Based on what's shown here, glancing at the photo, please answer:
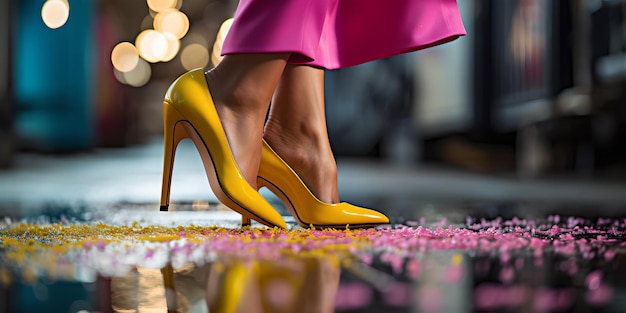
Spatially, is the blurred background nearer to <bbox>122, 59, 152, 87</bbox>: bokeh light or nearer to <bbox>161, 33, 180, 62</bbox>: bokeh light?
<bbox>161, 33, 180, 62</bbox>: bokeh light

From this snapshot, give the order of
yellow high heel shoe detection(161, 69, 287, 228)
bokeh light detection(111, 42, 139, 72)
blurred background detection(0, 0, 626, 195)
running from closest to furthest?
yellow high heel shoe detection(161, 69, 287, 228), blurred background detection(0, 0, 626, 195), bokeh light detection(111, 42, 139, 72)

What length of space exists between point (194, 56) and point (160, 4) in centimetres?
282

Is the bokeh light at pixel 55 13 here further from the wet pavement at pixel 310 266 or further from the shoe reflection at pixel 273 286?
the shoe reflection at pixel 273 286

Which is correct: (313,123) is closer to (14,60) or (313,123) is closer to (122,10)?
(14,60)

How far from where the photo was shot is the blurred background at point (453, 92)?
11.0 ft

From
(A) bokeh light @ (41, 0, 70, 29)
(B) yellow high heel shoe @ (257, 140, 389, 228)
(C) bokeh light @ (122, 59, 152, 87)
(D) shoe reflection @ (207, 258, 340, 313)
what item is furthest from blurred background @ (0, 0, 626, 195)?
(C) bokeh light @ (122, 59, 152, 87)

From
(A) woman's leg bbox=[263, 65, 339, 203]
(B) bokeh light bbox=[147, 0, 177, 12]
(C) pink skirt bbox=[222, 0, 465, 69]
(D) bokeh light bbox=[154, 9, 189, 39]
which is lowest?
(A) woman's leg bbox=[263, 65, 339, 203]

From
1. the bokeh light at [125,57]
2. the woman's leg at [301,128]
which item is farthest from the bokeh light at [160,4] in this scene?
the woman's leg at [301,128]

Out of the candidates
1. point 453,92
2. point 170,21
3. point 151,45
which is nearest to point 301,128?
point 453,92

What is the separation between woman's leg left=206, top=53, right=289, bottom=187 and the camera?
98cm

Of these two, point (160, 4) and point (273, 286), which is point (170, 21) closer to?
point (160, 4)

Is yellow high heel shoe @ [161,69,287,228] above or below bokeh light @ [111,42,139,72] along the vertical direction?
below

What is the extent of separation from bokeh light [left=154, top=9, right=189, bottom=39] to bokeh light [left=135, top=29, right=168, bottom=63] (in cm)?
17

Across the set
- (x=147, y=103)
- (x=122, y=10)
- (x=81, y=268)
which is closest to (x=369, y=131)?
(x=81, y=268)
